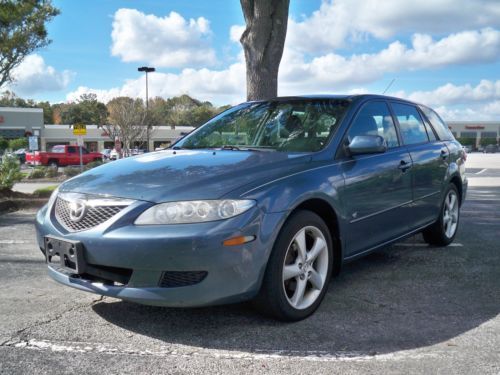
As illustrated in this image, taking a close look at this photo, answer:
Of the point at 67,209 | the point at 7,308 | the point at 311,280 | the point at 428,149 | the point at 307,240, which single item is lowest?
the point at 7,308

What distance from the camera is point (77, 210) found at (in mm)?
3363

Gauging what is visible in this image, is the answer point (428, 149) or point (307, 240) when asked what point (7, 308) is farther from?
point (428, 149)

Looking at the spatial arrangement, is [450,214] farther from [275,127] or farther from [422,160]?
[275,127]

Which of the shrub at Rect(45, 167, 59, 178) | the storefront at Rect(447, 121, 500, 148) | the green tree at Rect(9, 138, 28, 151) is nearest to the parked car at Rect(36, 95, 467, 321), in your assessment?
the shrub at Rect(45, 167, 59, 178)

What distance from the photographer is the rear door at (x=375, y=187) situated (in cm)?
404

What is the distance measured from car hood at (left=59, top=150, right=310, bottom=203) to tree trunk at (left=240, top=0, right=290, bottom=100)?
4.83 m

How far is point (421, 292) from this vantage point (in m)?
4.24

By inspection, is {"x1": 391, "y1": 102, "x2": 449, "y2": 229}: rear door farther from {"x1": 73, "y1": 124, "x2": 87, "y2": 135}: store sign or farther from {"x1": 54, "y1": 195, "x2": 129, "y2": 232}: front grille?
{"x1": 73, "y1": 124, "x2": 87, "y2": 135}: store sign

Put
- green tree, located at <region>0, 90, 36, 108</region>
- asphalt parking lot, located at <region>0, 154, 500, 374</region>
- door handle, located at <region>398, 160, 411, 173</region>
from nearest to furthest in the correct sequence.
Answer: asphalt parking lot, located at <region>0, 154, 500, 374</region> → door handle, located at <region>398, 160, 411, 173</region> → green tree, located at <region>0, 90, 36, 108</region>

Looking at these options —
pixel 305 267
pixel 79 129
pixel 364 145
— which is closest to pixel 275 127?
pixel 364 145

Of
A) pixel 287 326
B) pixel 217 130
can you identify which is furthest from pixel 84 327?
pixel 217 130

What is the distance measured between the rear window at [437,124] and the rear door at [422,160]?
0.17m

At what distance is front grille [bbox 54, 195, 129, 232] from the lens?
10.5 feet

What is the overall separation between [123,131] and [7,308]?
31323mm
